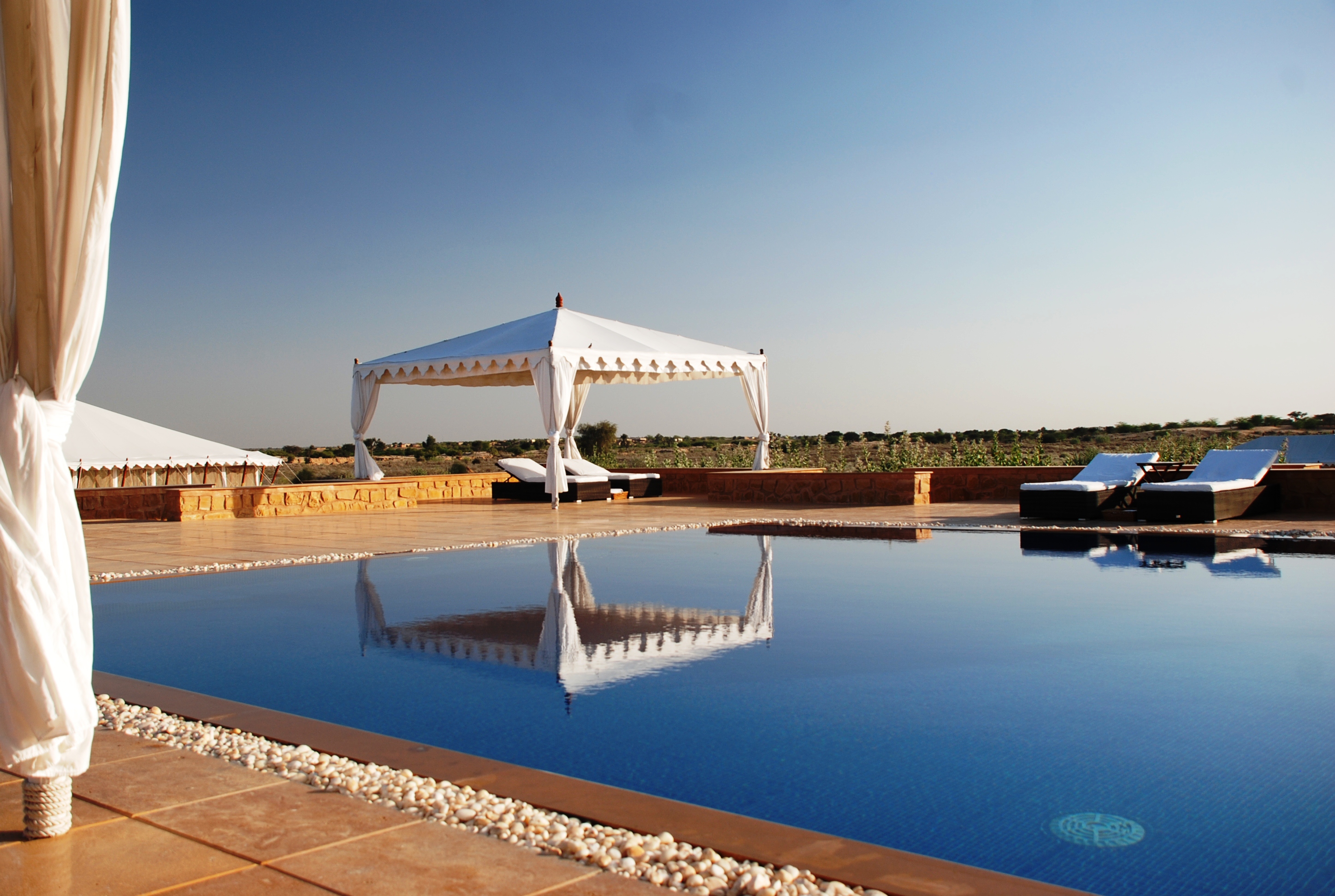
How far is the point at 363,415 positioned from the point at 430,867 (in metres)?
14.2

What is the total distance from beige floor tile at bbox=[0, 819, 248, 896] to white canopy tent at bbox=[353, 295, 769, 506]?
1093 centimetres

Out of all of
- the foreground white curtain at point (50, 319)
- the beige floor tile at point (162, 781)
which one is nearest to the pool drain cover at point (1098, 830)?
the beige floor tile at point (162, 781)

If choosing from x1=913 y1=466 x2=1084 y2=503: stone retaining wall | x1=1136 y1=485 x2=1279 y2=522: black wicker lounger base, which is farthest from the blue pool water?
x1=913 y1=466 x2=1084 y2=503: stone retaining wall

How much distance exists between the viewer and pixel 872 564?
24.6 ft

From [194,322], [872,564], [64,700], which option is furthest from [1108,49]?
[194,322]

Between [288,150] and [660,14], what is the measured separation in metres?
7.01

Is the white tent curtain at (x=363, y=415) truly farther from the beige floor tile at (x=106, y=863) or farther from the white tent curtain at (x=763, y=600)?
the beige floor tile at (x=106, y=863)

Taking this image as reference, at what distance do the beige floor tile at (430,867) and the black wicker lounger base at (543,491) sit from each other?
12.6 meters

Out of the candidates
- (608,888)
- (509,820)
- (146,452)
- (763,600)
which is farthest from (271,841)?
(146,452)

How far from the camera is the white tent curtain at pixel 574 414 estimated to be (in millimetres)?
17609

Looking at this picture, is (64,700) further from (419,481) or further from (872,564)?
(419,481)

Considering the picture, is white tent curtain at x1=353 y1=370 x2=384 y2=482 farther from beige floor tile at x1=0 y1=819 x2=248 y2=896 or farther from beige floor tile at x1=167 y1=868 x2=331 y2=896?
beige floor tile at x1=167 y1=868 x2=331 y2=896

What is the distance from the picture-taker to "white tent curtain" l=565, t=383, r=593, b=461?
57.8 feet

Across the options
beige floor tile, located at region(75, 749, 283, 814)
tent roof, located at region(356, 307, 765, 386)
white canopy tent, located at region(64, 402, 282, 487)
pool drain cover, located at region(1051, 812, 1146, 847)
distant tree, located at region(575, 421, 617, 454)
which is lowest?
pool drain cover, located at region(1051, 812, 1146, 847)
